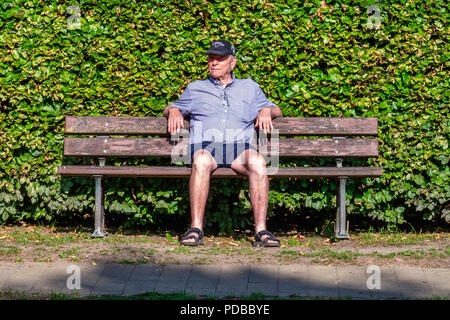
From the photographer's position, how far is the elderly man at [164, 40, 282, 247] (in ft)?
20.1

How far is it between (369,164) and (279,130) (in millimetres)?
892

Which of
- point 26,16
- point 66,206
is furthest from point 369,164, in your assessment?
point 26,16

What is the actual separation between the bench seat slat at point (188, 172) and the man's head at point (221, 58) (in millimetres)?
809

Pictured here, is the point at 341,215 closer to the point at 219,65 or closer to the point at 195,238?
the point at 195,238

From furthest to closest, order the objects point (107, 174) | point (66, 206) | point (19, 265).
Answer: point (66, 206)
point (107, 174)
point (19, 265)

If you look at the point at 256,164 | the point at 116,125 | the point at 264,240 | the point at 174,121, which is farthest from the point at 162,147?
the point at 264,240

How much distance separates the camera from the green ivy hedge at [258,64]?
6.52 m

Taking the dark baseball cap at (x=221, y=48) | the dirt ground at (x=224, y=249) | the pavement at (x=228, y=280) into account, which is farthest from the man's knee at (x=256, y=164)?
the pavement at (x=228, y=280)

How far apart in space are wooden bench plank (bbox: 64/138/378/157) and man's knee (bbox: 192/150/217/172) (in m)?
0.39

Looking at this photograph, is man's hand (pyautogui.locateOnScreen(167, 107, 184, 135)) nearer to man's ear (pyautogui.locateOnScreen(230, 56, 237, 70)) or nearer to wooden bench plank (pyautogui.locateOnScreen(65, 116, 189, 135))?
wooden bench plank (pyautogui.locateOnScreen(65, 116, 189, 135))

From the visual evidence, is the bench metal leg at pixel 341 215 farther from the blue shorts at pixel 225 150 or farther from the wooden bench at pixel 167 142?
the blue shorts at pixel 225 150

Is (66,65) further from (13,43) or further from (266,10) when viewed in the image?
(266,10)

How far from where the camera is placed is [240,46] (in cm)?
654

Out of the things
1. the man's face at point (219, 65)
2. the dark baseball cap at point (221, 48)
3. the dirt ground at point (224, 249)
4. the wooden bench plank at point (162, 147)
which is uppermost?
the dark baseball cap at point (221, 48)
